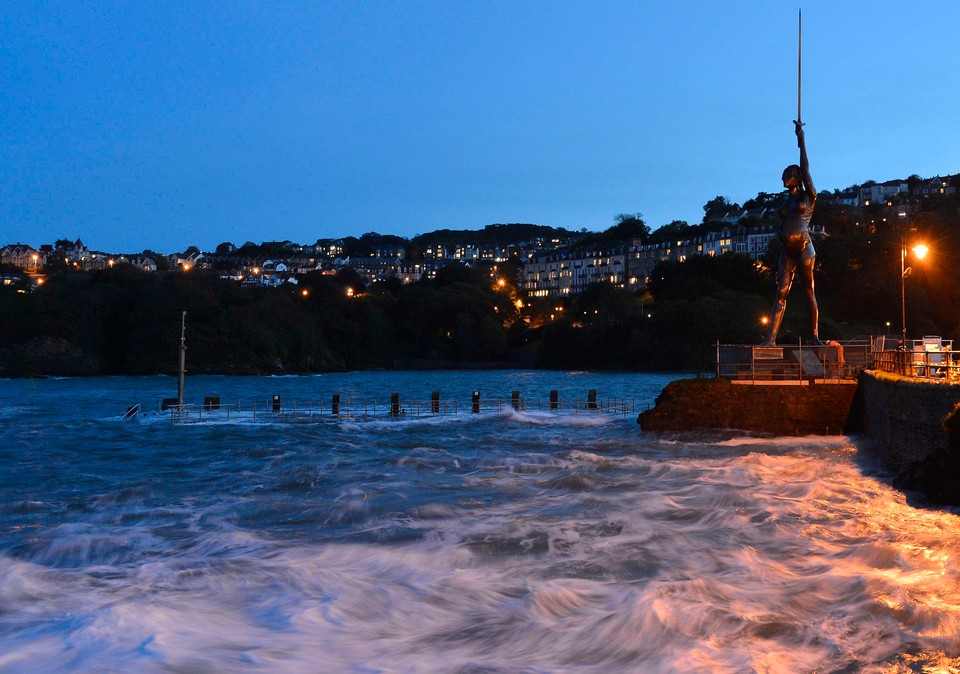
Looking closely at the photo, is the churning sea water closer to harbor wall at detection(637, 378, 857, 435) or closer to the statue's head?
harbor wall at detection(637, 378, 857, 435)

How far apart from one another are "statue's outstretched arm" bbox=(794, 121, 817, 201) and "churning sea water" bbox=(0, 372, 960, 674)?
860 centimetres

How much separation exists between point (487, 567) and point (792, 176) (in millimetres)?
20717

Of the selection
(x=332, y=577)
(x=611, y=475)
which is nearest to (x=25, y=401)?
(x=611, y=475)

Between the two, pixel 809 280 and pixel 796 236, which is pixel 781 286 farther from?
pixel 796 236

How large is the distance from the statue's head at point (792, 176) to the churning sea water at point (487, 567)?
30.1 feet

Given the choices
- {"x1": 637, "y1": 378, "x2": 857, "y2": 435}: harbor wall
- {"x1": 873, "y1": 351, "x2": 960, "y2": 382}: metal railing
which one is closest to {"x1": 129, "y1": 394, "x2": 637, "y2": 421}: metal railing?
{"x1": 637, "y1": 378, "x2": 857, "y2": 435}: harbor wall

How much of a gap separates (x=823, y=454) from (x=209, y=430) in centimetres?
2387

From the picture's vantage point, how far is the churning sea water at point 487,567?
8.71 m

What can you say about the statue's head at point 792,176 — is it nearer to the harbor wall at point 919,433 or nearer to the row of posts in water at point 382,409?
the harbor wall at point 919,433

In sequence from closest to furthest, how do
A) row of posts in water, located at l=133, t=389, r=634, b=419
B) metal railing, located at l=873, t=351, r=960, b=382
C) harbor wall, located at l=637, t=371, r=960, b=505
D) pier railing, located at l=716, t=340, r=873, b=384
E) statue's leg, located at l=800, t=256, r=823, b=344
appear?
harbor wall, located at l=637, t=371, r=960, b=505 → metal railing, located at l=873, t=351, r=960, b=382 → pier railing, located at l=716, t=340, r=873, b=384 → statue's leg, located at l=800, t=256, r=823, b=344 → row of posts in water, located at l=133, t=389, r=634, b=419

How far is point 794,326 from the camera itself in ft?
319

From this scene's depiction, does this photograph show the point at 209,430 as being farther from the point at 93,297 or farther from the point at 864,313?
the point at 864,313

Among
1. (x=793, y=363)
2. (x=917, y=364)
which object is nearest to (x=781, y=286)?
(x=793, y=363)

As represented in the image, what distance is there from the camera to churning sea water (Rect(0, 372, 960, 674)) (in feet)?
28.6
